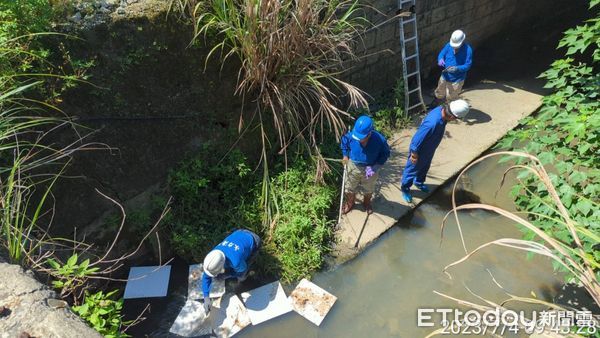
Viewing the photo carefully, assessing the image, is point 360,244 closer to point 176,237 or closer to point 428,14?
point 176,237

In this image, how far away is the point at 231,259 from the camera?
3.72m

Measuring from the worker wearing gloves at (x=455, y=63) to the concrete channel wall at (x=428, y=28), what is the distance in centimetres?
65

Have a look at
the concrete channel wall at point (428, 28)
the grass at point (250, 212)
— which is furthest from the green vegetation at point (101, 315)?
the concrete channel wall at point (428, 28)

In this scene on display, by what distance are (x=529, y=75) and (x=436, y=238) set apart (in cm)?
429

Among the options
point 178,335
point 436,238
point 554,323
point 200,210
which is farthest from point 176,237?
point 554,323

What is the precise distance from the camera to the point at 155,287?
13.6 feet

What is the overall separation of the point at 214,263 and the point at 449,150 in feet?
11.8

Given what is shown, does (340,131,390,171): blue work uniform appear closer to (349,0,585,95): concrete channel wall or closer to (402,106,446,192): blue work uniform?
(402,106,446,192): blue work uniform

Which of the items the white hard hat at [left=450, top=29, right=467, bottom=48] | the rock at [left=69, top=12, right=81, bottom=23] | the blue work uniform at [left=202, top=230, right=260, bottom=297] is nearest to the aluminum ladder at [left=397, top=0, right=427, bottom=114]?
the white hard hat at [left=450, top=29, right=467, bottom=48]

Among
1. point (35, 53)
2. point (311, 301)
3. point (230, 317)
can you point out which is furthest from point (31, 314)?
point (311, 301)

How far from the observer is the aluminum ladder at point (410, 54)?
585cm

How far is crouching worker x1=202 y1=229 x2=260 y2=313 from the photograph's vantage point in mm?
3582

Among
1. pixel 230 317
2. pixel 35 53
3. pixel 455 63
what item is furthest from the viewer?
pixel 455 63

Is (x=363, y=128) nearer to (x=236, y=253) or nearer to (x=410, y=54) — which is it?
(x=236, y=253)
